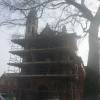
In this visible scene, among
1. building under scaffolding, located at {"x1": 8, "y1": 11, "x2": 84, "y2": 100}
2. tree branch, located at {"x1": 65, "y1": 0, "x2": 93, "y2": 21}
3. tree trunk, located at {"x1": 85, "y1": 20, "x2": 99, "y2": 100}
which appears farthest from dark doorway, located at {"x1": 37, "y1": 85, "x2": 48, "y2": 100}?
tree trunk, located at {"x1": 85, "y1": 20, "x2": 99, "y2": 100}

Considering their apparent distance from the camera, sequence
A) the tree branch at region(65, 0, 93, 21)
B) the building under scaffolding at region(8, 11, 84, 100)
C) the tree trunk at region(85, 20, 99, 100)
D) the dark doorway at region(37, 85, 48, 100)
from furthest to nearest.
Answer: the dark doorway at region(37, 85, 48, 100) → the building under scaffolding at region(8, 11, 84, 100) → the tree branch at region(65, 0, 93, 21) → the tree trunk at region(85, 20, 99, 100)

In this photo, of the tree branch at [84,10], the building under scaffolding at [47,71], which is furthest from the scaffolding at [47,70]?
the tree branch at [84,10]

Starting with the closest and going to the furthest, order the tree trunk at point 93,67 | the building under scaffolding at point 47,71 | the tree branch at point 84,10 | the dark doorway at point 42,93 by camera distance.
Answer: the tree trunk at point 93,67 < the tree branch at point 84,10 < the building under scaffolding at point 47,71 < the dark doorway at point 42,93

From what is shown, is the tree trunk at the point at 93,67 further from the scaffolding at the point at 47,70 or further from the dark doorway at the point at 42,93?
the dark doorway at the point at 42,93

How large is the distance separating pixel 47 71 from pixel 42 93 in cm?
380

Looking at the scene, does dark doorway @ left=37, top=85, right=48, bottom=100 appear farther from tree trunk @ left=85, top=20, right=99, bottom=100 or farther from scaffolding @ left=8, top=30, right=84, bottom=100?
tree trunk @ left=85, top=20, right=99, bottom=100

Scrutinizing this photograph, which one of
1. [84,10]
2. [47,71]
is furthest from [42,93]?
[84,10]

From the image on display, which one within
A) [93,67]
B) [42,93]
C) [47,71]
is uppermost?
[93,67]

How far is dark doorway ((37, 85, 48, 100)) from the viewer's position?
1649 inches

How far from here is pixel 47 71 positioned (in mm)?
42594

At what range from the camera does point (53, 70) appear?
140 feet

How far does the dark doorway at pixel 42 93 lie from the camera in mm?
41875

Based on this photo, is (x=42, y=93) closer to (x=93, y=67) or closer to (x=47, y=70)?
(x=47, y=70)

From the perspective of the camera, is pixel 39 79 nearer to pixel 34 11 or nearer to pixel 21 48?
pixel 21 48
